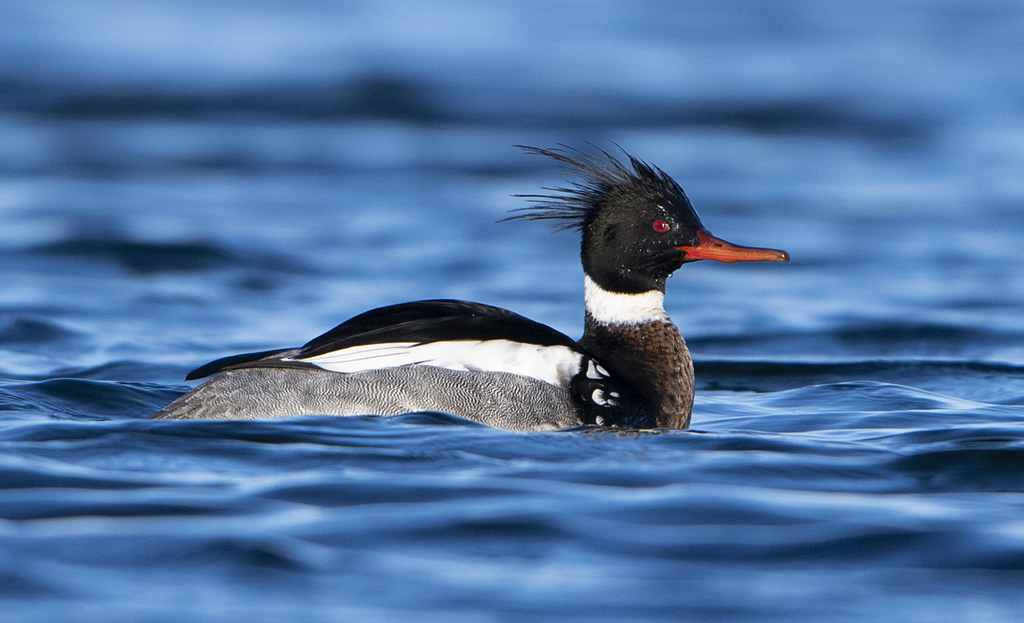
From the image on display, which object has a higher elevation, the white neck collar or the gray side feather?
the white neck collar

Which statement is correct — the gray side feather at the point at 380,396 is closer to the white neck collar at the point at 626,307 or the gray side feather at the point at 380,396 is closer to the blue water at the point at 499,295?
the blue water at the point at 499,295

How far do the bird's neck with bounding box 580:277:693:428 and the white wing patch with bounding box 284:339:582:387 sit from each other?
1.10 ft

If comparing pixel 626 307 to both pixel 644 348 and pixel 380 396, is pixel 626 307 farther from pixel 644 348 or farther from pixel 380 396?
pixel 380 396

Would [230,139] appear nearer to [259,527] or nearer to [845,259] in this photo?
[845,259]

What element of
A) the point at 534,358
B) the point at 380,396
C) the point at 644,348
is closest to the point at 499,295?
the point at 644,348

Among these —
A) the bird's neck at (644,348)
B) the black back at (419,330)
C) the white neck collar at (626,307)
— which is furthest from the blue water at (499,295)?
the white neck collar at (626,307)

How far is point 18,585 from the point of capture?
4.64 m

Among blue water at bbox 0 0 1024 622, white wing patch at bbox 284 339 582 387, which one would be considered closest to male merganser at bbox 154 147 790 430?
white wing patch at bbox 284 339 582 387

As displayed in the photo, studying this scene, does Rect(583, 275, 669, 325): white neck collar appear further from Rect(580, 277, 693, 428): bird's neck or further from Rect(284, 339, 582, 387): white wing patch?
Rect(284, 339, 582, 387): white wing patch

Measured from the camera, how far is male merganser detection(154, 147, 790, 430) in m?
6.39

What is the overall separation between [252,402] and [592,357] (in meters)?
1.59

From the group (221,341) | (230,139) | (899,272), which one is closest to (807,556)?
(221,341)

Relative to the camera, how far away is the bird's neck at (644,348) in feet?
22.3

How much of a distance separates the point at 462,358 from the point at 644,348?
0.98 metres
